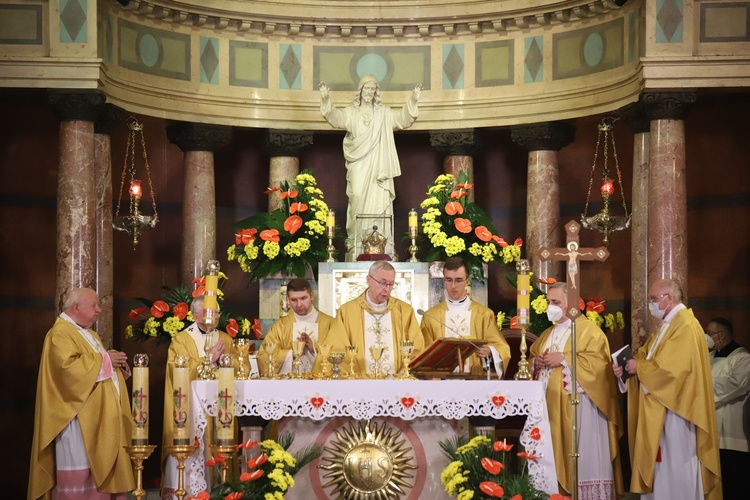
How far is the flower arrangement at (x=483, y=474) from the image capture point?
7.50m

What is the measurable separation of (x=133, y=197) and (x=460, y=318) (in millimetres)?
4922

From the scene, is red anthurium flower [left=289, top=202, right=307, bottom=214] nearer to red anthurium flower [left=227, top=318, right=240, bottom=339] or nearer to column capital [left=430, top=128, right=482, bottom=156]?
red anthurium flower [left=227, top=318, right=240, bottom=339]

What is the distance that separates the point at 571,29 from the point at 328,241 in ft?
13.8

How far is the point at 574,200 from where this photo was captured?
15062 mm

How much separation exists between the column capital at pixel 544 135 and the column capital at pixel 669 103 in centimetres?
181

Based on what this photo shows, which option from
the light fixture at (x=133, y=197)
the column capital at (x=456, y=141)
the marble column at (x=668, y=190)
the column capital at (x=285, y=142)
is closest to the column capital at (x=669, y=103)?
the marble column at (x=668, y=190)

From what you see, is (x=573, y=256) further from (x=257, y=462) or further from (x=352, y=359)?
(x=257, y=462)

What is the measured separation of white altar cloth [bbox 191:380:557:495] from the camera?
7.77 metres

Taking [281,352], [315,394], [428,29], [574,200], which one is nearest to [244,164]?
[428,29]

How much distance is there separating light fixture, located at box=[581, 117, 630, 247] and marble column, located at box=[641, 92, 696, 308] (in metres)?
0.76

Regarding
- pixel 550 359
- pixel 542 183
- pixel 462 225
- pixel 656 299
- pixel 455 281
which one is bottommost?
pixel 550 359

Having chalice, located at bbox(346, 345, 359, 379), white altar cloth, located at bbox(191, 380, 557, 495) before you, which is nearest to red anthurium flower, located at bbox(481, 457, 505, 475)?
white altar cloth, located at bbox(191, 380, 557, 495)

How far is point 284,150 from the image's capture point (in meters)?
14.3

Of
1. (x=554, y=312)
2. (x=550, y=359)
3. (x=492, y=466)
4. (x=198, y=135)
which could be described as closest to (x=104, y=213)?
(x=198, y=135)
